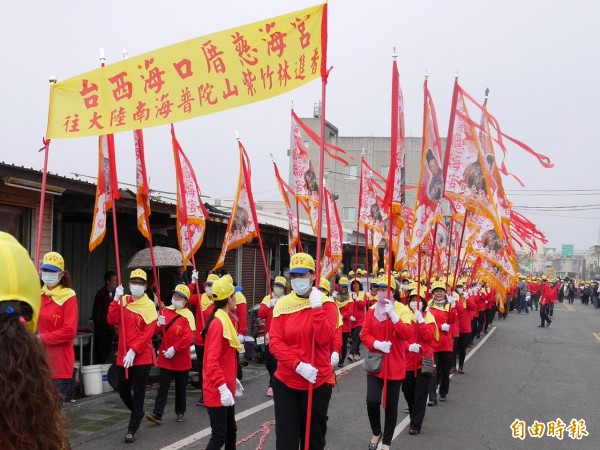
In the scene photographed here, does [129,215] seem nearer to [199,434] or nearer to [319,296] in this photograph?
[199,434]

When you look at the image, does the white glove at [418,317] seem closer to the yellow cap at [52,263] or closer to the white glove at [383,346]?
the white glove at [383,346]

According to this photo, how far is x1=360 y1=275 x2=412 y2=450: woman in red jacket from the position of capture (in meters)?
6.95

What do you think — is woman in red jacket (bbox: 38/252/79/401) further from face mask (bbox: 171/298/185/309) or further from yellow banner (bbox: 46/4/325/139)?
face mask (bbox: 171/298/185/309)

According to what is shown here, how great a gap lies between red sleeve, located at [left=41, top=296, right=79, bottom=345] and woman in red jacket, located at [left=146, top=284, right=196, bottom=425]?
75.1 inches

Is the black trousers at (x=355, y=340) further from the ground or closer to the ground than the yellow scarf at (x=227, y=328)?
closer to the ground

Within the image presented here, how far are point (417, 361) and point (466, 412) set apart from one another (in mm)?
2105

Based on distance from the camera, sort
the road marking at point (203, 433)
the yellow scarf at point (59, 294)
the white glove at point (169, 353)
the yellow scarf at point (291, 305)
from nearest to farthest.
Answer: the yellow scarf at point (291, 305)
the yellow scarf at point (59, 294)
the road marking at point (203, 433)
the white glove at point (169, 353)

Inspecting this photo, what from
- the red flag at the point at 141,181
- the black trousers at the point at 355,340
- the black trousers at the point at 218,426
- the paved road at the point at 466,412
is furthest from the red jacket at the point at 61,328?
the black trousers at the point at 355,340

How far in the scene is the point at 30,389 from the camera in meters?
1.60

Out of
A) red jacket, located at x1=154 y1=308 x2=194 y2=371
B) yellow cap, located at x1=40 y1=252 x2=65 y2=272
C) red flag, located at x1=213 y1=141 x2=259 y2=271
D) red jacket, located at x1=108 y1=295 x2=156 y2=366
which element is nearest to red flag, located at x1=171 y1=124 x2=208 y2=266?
red flag, located at x1=213 y1=141 x2=259 y2=271

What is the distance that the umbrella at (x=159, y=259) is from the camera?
12227mm

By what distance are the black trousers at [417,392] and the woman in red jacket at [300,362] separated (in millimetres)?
2833

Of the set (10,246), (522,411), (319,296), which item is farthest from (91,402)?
(10,246)

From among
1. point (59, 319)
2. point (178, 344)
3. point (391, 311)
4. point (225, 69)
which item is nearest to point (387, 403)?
point (391, 311)
